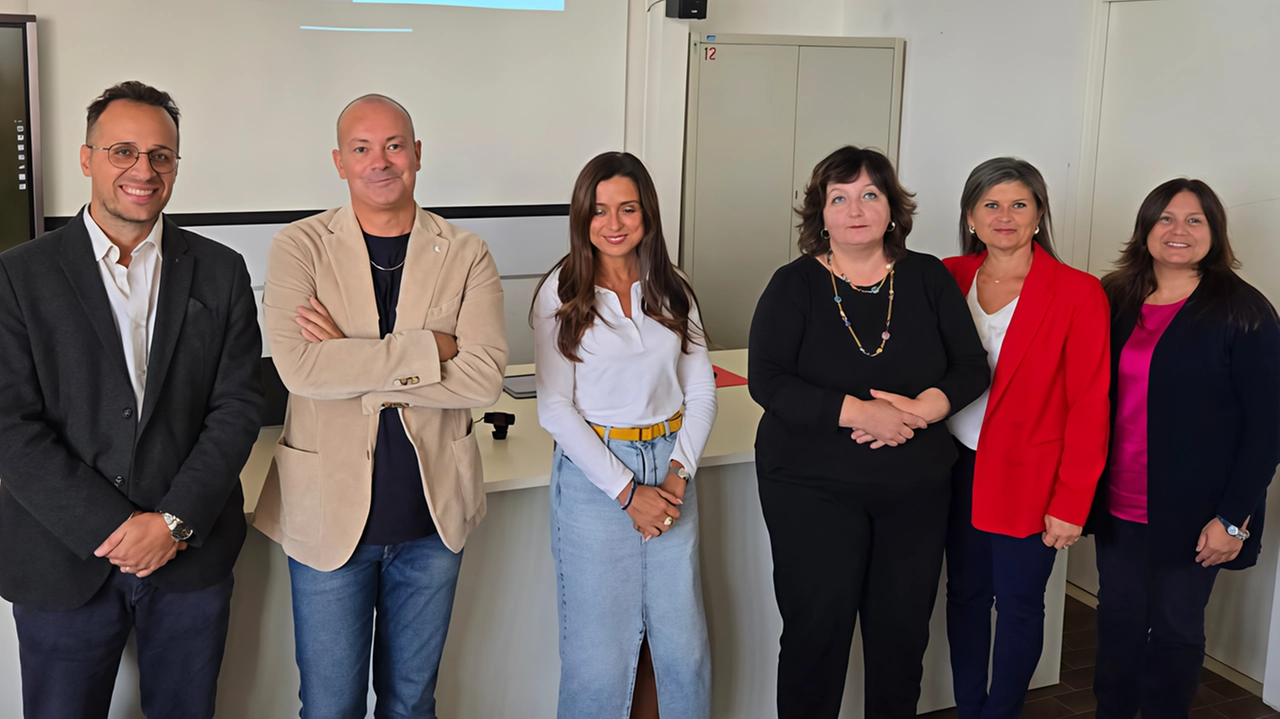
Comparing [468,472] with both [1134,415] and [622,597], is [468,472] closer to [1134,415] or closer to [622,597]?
[622,597]

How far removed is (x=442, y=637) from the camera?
2.09 metres

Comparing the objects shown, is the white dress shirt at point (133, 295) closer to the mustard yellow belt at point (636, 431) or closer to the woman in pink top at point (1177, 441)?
the mustard yellow belt at point (636, 431)

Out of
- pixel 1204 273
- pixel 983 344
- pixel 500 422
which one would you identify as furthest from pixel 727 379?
pixel 1204 273

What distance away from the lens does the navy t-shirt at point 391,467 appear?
194 cm

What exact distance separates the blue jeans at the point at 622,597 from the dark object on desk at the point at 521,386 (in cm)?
97

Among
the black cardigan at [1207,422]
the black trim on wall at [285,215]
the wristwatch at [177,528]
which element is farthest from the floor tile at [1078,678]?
the black trim on wall at [285,215]

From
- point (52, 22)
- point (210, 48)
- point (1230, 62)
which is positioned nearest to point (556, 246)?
point (210, 48)

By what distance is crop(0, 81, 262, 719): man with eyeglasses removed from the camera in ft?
5.69

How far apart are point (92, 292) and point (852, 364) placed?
147 centimetres

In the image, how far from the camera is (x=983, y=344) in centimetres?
239

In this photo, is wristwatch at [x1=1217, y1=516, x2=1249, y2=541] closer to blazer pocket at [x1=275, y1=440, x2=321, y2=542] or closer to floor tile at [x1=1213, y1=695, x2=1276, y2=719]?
floor tile at [x1=1213, y1=695, x2=1276, y2=719]

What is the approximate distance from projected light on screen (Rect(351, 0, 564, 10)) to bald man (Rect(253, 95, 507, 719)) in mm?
3144

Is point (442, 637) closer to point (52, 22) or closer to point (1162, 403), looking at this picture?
point (1162, 403)

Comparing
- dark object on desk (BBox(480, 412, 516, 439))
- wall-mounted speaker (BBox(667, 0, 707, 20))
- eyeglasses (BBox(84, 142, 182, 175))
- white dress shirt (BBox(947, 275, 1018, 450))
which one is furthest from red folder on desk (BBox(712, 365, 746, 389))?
wall-mounted speaker (BBox(667, 0, 707, 20))
